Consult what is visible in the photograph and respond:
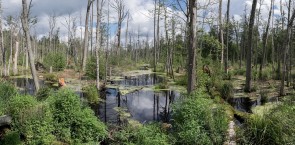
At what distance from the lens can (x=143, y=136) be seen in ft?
29.9

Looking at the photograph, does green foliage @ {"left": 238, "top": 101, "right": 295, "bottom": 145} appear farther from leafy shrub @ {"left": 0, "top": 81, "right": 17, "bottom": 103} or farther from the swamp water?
leafy shrub @ {"left": 0, "top": 81, "right": 17, "bottom": 103}

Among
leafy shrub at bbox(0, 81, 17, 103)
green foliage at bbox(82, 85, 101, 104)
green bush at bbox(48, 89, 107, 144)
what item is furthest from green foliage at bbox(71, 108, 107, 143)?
green foliage at bbox(82, 85, 101, 104)

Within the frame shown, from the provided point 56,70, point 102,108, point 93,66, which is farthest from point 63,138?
point 56,70

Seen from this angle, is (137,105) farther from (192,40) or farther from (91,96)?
(192,40)

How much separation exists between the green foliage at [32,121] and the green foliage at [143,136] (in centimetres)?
219

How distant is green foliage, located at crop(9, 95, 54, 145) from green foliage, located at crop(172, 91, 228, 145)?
3.80 metres

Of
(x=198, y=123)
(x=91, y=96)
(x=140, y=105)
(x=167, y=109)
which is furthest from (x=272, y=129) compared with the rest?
(x=91, y=96)

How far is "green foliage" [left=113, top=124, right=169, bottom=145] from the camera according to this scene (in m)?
8.62

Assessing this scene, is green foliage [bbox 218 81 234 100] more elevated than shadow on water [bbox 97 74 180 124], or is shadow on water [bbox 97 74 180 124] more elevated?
green foliage [bbox 218 81 234 100]

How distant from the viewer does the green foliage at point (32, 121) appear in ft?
28.7

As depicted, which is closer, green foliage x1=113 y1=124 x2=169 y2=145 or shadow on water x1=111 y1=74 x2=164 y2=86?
green foliage x1=113 y1=124 x2=169 y2=145

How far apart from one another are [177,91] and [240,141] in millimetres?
13235

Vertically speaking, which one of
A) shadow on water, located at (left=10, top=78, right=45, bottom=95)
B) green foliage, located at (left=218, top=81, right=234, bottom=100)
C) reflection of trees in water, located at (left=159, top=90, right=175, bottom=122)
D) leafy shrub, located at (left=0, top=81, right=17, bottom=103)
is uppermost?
leafy shrub, located at (left=0, top=81, right=17, bottom=103)

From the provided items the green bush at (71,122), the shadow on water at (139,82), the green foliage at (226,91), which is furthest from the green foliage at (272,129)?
the shadow on water at (139,82)
